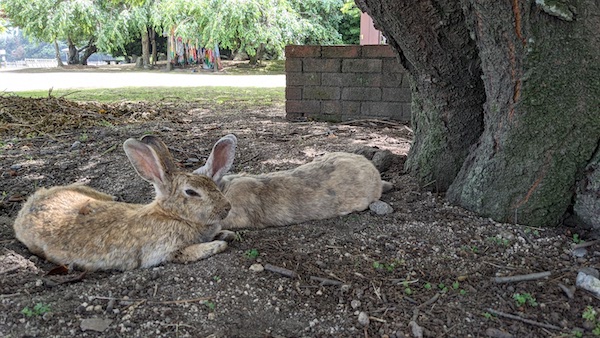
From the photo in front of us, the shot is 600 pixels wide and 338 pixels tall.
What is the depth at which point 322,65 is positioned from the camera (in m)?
8.47

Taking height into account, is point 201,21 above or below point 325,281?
above

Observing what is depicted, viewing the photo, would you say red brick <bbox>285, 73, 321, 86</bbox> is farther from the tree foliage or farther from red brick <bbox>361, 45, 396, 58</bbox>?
the tree foliage

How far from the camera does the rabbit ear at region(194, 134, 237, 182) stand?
3678mm

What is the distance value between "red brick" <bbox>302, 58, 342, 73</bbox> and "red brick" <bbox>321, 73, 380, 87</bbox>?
82 mm

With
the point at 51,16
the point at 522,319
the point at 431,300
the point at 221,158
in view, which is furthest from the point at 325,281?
the point at 51,16

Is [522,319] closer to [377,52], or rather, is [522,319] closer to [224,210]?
[224,210]

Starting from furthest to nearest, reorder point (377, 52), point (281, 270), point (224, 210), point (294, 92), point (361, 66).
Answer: point (294, 92) < point (361, 66) < point (377, 52) < point (224, 210) < point (281, 270)

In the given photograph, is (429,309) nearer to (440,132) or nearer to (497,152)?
(497,152)

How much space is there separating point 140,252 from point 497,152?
270cm

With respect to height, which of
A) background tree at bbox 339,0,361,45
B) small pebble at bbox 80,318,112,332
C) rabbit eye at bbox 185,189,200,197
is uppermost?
background tree at bbox 339,0,361,45

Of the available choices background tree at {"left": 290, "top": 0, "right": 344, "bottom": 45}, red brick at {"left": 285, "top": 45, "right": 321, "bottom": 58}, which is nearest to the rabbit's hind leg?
red brick at {"left": 285, "top": 45, "right": 321, "bottom": 58}

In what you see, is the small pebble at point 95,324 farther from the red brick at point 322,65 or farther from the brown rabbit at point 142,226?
the red brick at point 322,65

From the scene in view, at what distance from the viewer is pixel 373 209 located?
4.37 meters

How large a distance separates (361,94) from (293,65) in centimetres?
127
